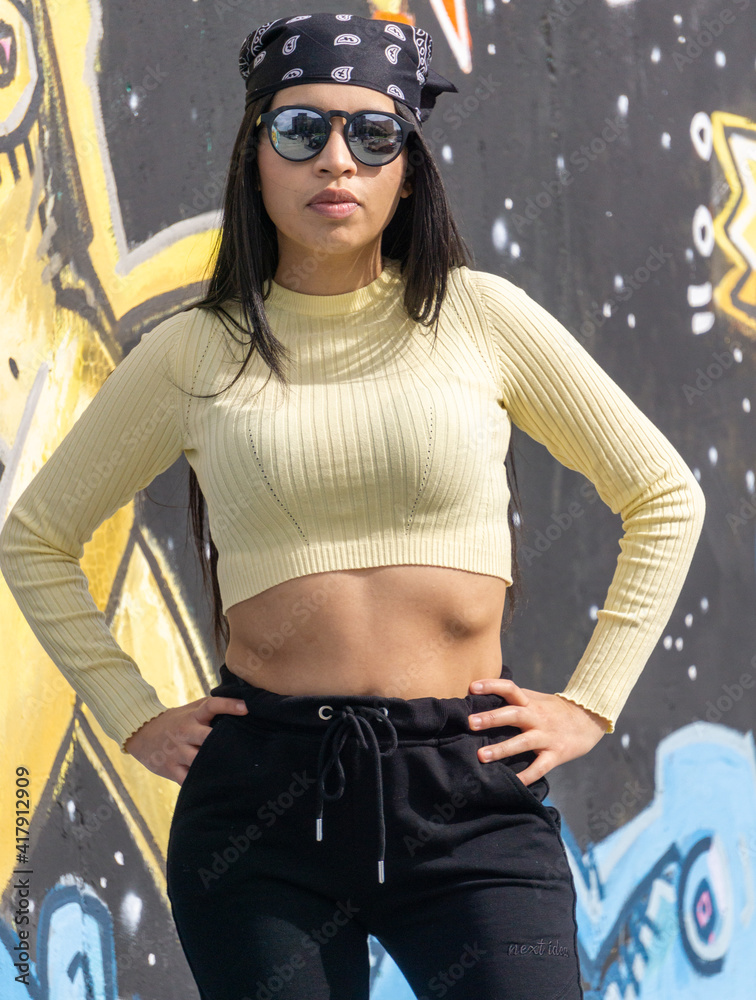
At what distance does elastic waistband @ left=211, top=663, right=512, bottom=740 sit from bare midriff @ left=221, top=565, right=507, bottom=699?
3 cm

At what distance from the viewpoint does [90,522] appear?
6.32 ft

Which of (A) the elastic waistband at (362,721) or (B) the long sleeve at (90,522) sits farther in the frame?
(B) the long sleeve at (90,522)

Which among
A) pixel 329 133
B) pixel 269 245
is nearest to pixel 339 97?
pixel 329 133

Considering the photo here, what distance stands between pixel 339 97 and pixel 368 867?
118 cm

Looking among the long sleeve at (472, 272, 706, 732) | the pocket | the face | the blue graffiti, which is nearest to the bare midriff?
the pocket

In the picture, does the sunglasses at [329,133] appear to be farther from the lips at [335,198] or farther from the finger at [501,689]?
the finger at [501,689]

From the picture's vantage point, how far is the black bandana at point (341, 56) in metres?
1.73

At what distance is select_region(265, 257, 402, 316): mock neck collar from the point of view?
72.0 inches

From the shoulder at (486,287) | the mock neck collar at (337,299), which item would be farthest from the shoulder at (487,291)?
the mock neck collar at (337,299)

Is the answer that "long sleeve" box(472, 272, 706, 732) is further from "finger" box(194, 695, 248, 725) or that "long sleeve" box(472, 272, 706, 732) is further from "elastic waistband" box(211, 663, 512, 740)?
"finger" box(194, 695, 248, 725)

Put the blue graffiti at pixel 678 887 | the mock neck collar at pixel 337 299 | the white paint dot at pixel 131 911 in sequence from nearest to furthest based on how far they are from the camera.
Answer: the mock neck collar at pixel 337 299 < the white paint dot at pixel 131 911 < the blue graffiti at pixel 678 887

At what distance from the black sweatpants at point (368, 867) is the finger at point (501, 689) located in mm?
88

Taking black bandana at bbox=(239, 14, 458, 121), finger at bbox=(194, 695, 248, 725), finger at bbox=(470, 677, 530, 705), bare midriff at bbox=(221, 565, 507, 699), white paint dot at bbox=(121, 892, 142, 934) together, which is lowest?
white paint dot at bbox=(121, 892, 142, 934)

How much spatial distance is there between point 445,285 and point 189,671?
1388 millimetres
